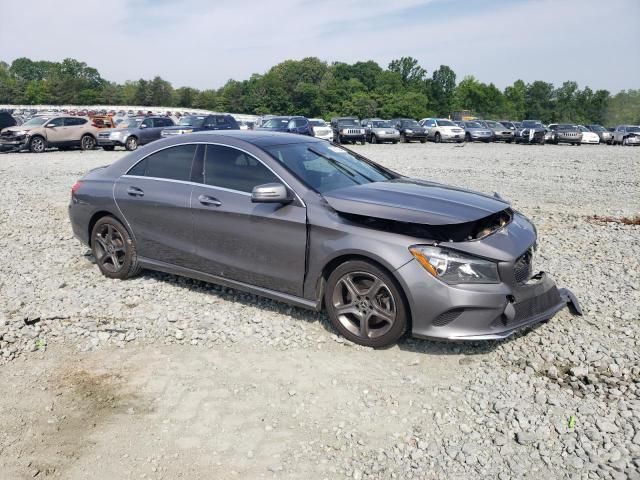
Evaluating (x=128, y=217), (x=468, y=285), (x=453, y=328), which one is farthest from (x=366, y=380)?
(x=128, y=217)

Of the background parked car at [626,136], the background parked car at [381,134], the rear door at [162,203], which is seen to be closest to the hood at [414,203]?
the rear door at [162,203]

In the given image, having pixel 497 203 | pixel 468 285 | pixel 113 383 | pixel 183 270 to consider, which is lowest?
pixel 113 383

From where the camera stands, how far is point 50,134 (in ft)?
82.6

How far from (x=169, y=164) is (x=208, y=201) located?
80 centimetres

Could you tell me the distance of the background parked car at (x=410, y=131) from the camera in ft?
121

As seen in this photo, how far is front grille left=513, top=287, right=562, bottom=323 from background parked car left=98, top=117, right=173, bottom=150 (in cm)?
2328

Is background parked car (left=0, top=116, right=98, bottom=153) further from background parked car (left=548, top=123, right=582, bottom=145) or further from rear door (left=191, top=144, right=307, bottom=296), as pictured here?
background parked car (left=548, top=123, right=582, bottom=145)

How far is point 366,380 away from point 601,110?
12022 centimetres

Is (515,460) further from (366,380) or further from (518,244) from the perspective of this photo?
(518,244)

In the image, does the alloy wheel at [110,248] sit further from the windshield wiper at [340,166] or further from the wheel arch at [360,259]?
the wheel arch at [360,259]

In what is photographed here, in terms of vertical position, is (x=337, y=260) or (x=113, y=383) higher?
(x=337, y=260)

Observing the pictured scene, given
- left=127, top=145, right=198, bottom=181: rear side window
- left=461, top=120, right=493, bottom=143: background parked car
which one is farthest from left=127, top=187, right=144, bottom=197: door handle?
left=461, top=120, right=493, bottom=143: background parked car

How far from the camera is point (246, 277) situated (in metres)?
4.95

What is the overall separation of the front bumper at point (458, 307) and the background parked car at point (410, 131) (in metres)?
34.0
